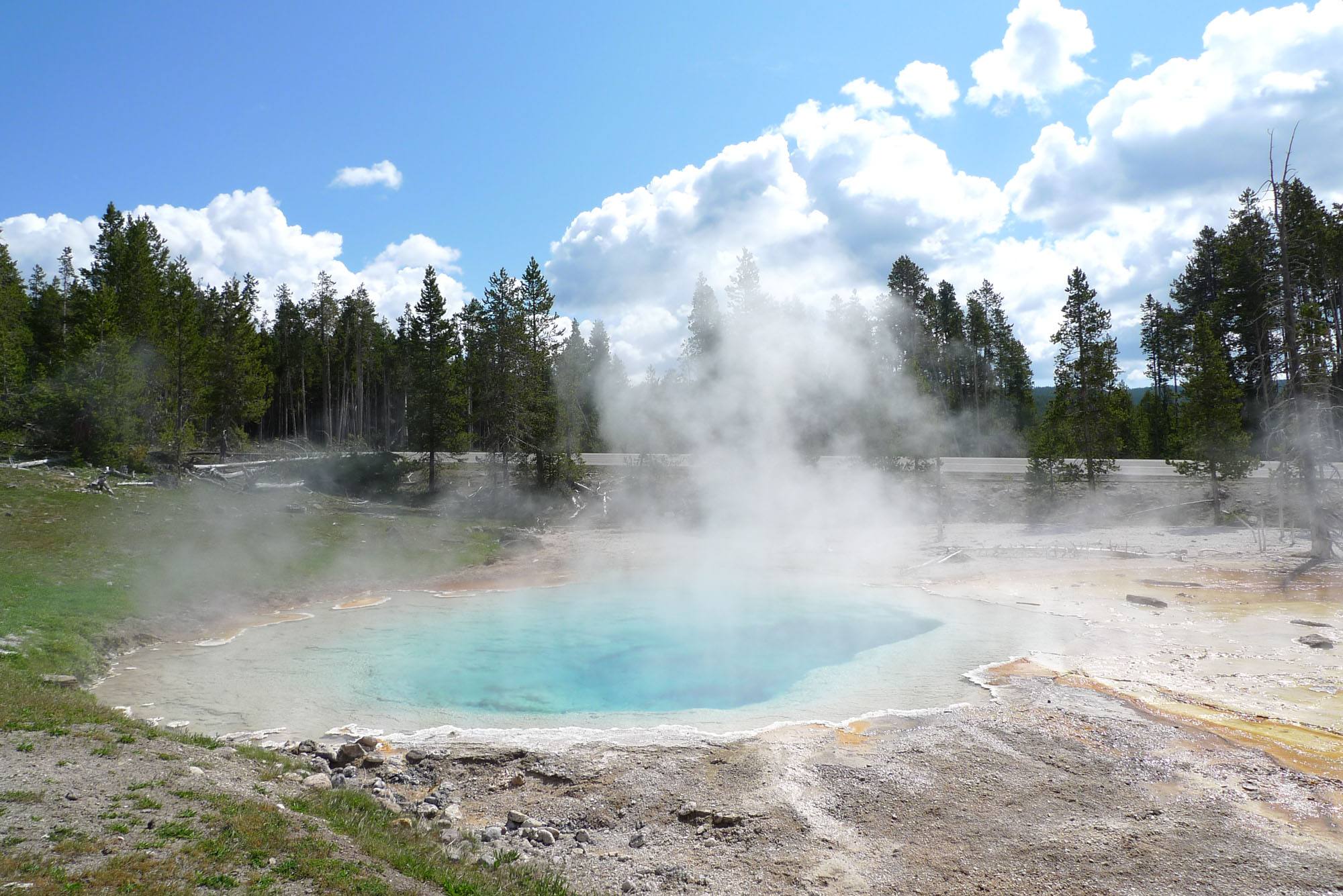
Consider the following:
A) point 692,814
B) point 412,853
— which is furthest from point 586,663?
point 412,853

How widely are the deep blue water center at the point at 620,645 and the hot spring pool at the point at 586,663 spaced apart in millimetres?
48

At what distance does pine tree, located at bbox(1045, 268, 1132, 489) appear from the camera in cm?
3334

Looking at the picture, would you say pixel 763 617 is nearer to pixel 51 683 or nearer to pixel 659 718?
pixel 659 718

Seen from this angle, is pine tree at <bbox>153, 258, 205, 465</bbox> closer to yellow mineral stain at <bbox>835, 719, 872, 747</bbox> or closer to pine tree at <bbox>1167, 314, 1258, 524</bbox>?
yellow mineral stain at <bbox>835, 719, 872, 747</bbox>

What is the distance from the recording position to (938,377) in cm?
5675

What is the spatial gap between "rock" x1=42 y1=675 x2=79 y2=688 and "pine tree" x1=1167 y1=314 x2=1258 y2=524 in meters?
34.2

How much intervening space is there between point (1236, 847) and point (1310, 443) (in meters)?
19.1

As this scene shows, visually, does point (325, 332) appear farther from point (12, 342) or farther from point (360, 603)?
point (360, 603)

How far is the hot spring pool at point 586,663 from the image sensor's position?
1037 centimetres

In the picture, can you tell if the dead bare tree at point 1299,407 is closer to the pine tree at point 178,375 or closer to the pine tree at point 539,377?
the pine tree at point 539,377

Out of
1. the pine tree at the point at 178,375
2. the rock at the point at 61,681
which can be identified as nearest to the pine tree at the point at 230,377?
the pine tree at the point at 178,375

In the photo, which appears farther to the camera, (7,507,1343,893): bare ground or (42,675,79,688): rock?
(42,675,79,688): rock

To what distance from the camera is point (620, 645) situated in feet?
48.4

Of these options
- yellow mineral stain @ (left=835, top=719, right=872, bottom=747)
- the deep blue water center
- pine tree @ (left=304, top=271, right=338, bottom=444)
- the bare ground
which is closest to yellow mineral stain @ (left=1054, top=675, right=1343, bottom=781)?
the bare ground
